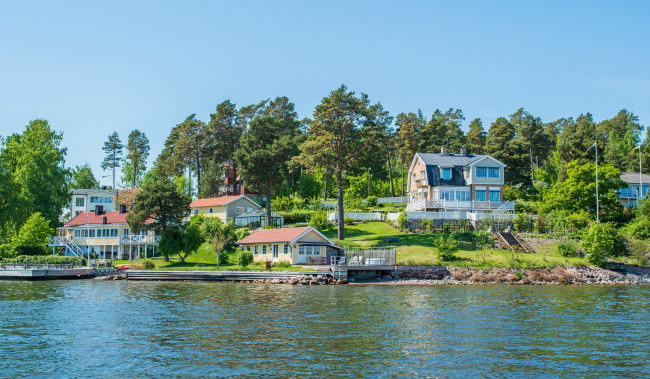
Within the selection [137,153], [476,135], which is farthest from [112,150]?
[476,135]

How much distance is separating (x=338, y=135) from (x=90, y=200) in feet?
173

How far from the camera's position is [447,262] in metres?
51.0

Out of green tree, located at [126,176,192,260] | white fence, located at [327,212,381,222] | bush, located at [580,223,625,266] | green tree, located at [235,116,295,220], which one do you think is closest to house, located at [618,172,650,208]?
bush, located at [580,223,625,266]

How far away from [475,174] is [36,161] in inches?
2371

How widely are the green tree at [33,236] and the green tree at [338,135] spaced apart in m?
35.4

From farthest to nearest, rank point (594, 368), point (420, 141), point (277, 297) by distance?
1. point (420, 141)
2. point (277, 297)
3. point (594, 368)

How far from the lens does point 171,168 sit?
9831cm

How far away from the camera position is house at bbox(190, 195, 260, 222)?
79.8m

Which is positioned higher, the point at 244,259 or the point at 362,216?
the point at 362,216

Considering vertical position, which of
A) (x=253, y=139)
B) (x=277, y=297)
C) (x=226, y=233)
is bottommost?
(x=277, y=297)

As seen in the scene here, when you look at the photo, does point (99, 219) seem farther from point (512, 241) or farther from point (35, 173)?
point (512, 241)

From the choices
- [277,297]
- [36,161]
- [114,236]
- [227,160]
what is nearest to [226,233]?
[114,236]

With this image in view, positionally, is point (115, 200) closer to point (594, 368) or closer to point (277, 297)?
point (277, 297)

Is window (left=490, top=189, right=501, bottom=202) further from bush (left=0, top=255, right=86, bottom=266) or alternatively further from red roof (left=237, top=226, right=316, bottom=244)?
bush (left=0, top=255, right=86, bottom=266)
